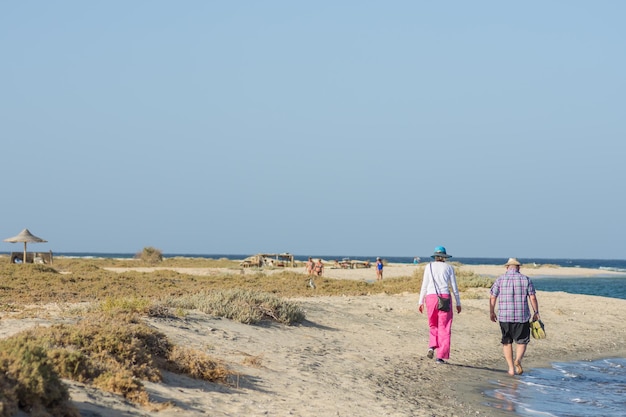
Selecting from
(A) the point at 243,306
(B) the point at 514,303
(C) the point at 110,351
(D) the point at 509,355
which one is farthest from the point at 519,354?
(C) the point at 110,351

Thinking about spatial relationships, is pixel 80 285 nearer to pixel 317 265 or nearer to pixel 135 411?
pixel 317 265

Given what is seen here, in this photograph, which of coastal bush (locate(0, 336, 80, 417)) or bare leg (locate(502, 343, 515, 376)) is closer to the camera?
coastal bush (locate(0, 336, 80, 417))

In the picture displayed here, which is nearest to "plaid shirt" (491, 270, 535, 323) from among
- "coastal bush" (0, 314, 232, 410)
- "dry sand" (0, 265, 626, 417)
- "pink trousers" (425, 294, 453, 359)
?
"pink trousers" (425, 294, 453, 359)

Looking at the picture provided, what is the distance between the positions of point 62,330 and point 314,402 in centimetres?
336

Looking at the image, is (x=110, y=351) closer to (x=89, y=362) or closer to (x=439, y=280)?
(x=89, y=362)

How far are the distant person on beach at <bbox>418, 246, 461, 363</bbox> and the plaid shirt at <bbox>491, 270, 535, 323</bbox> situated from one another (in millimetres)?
829

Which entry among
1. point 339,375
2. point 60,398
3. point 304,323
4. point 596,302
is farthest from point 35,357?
point 596,302

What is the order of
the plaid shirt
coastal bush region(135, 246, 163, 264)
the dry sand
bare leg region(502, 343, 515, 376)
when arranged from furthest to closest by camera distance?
1. coastal bush region(135, 246, 163, 264)
2. bare leg region(502, 343, 515, 376)
3. the plaid shirt
4. the dry sand

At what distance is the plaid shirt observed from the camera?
45.1 feet

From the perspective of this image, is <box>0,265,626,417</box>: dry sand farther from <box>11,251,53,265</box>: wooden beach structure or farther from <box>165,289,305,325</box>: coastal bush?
<box>11,251,53,265</box>: wooden beach structure

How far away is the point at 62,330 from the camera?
9594 mm

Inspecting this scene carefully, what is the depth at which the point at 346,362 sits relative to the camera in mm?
13438

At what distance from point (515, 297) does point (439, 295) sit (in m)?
1.37

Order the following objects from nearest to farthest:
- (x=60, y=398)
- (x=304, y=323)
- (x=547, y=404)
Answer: (x=60, y=398)
(x=547, y=404)
(x=304, y=323)
